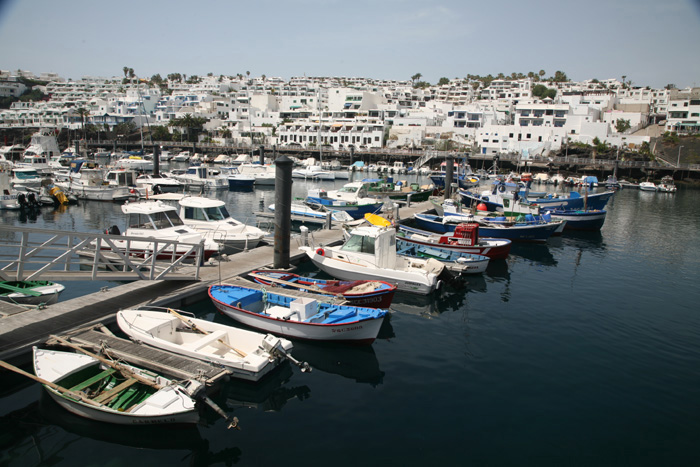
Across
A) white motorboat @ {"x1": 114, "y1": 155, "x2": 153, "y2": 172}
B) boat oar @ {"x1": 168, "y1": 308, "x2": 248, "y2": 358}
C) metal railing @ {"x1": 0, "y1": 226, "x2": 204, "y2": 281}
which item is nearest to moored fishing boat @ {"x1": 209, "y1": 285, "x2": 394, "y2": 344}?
boat oar @ {"x1": 168, "y1": 308, "x2": 248, "y2": 358}

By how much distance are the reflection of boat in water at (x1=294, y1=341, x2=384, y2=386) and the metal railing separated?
5.54m

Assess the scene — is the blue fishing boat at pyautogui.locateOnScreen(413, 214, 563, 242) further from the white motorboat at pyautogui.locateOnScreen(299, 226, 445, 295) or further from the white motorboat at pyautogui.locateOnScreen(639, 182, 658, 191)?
the white motorboat at pyautogui.locateOnScreen(639, 182, 658, 191)

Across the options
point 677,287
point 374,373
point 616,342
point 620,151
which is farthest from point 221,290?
point 620,151

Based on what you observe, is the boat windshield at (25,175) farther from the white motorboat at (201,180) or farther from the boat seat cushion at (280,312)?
the boat seat cushion at (280,312)

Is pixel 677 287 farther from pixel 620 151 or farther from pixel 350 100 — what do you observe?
pixel 350 100

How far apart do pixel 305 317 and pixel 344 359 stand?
1.67m

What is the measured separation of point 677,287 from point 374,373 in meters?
16.8

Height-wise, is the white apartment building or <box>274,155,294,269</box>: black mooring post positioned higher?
the white apartment building

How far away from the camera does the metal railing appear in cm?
1091

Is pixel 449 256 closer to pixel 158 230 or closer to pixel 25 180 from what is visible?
pixel 158 230

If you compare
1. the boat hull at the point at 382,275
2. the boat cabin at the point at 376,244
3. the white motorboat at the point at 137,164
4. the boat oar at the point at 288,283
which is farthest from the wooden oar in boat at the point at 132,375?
the white motorboat at the point at 137,164

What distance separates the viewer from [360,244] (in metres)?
17.9

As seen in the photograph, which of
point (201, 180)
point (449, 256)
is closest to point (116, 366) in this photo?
point (449, 256)

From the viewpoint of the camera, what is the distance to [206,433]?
8.85 meters
